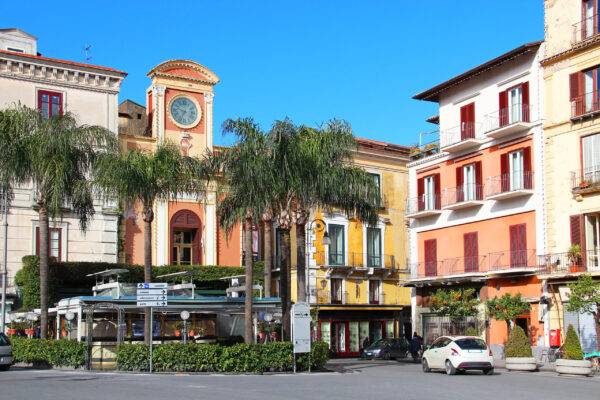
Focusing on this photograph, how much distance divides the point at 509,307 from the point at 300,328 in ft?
43.3

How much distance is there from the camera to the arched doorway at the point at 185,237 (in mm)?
57438

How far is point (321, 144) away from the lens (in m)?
37.1

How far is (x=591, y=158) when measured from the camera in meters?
40.5

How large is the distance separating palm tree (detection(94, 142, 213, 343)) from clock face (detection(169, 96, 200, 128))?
19793 millimetres

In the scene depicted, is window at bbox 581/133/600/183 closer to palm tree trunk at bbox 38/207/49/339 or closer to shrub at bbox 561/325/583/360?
shrub at bbox 561/325/583/360

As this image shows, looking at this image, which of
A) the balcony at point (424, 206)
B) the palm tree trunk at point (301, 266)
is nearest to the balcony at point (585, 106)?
the balcony at point (424, 206)

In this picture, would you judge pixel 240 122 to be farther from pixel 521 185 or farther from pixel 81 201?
pixel 521 185

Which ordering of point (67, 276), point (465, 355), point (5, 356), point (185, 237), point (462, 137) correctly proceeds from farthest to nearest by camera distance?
point (185, 237)
point (67, 276)
point (462, 137)
point (5, 356)
point (465, 355)

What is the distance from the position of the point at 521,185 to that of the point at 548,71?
18.2ft

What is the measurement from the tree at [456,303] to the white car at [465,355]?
1108cm

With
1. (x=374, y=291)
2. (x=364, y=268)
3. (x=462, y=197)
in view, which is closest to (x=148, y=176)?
(x=462, y=197)

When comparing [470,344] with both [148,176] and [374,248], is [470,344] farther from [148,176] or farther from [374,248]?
[374,248]

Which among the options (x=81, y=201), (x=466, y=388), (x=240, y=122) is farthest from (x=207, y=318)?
(x=466, y=388)

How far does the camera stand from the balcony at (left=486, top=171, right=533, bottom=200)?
4362 cm
